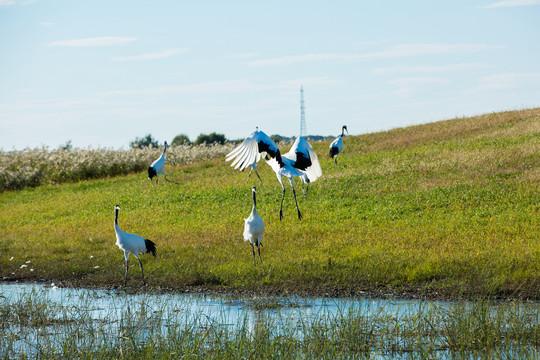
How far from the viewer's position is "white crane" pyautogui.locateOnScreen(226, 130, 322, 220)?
46.0 feet

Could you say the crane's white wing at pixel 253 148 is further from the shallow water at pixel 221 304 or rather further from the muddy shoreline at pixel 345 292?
the shallow water at pixel 221 304

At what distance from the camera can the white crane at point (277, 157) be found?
46.0 ft

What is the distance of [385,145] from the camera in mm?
30734

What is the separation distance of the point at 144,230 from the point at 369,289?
793 centimetres

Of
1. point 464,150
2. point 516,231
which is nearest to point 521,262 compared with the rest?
point 516,231

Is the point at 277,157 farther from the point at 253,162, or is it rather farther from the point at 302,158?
the point at 302,158

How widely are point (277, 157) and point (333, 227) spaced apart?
7.71 ft

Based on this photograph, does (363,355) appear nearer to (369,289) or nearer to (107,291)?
(369,289)

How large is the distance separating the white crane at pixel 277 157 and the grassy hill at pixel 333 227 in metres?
1.29

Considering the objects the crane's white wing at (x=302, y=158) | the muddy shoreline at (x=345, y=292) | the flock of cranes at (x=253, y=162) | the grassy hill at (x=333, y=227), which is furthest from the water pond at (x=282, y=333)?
the crane's white wing at (x=302, y=158)

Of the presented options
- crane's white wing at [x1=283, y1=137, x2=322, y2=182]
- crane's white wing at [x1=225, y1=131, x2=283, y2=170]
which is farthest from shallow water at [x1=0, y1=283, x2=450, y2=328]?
crane's white wing at [x1=283, y1=137, x2=322, y2=182]

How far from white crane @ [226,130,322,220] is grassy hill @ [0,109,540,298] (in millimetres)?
1293

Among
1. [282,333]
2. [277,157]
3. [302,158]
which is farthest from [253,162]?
[282,333]

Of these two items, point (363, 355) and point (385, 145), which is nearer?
point (363, 355)
